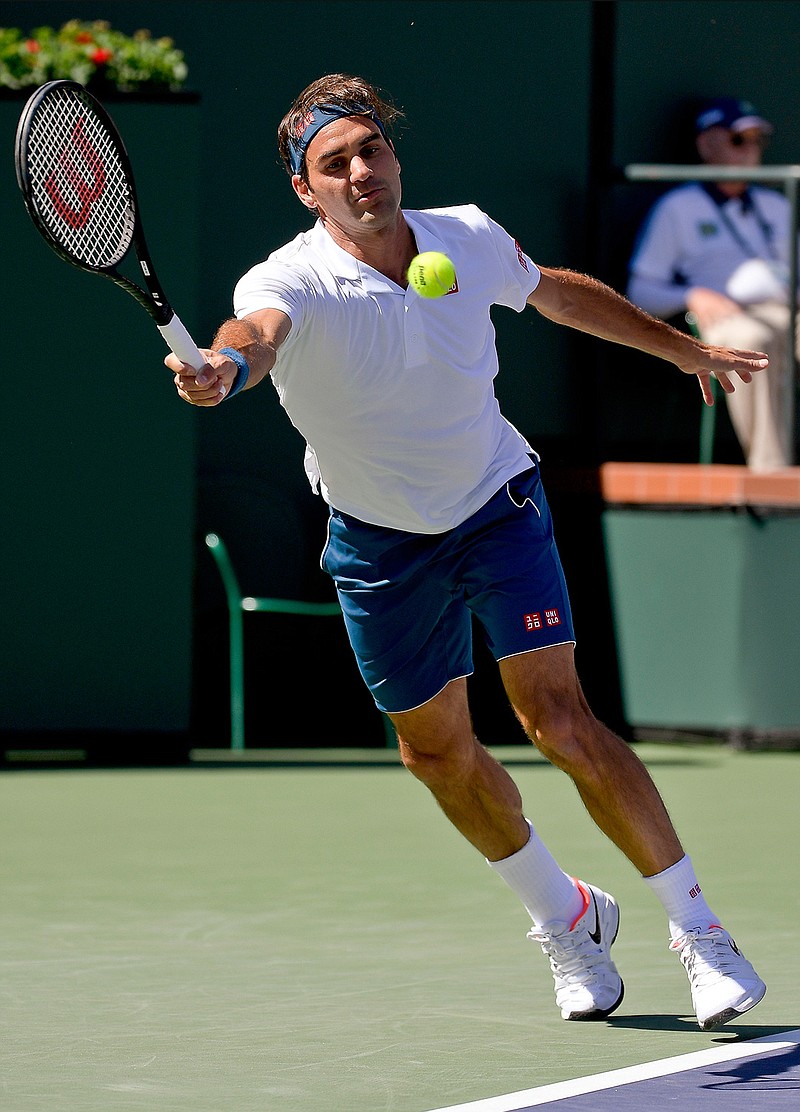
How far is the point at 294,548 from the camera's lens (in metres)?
9.54

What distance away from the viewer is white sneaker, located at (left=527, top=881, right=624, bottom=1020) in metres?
4.52

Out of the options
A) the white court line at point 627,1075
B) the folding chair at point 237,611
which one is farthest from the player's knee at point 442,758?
the folding chair at point 237,611

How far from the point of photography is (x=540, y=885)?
185 inches

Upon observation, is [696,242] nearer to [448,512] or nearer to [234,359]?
[448,512]

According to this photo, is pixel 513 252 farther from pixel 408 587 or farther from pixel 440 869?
pixel 440 869

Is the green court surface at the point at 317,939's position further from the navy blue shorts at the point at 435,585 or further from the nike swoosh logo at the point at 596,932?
the navy blue shorts at the point at 435,585

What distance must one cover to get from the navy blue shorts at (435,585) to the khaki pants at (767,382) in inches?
182

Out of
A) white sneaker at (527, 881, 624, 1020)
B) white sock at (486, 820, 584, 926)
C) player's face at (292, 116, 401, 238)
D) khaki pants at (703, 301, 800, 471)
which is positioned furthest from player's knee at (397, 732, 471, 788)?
khaki pants at (703, 301, 800, 471)

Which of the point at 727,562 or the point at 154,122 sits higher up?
the point at 154,122

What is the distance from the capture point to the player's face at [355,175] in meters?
4.55

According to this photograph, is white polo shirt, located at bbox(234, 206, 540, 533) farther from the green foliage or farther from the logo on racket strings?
the green foliage

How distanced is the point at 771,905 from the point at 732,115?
506cm

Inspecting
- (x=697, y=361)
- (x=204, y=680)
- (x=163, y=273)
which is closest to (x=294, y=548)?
(x=204, y=680)

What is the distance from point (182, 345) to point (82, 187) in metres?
0.64
